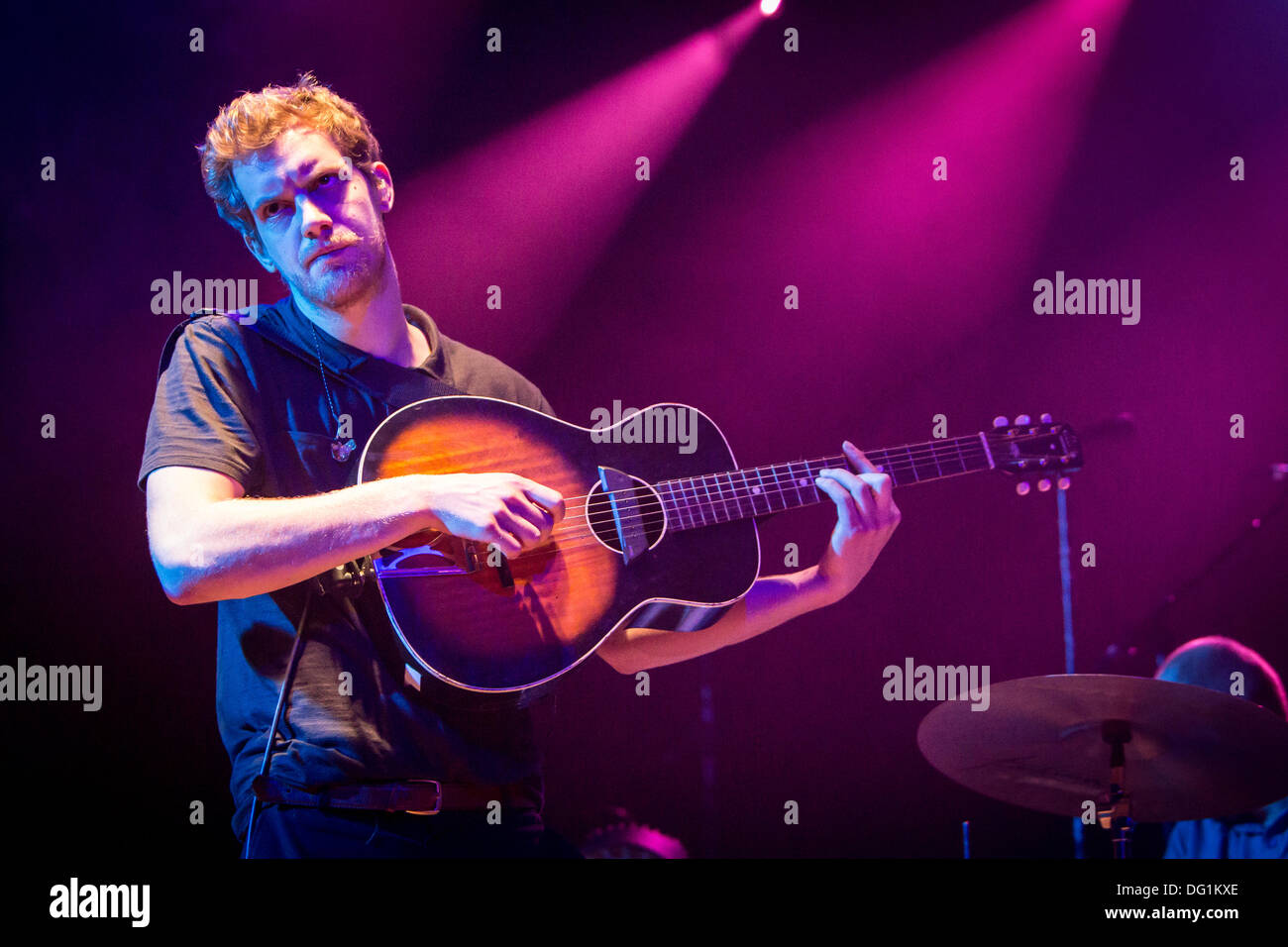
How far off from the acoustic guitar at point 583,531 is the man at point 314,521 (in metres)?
0.08

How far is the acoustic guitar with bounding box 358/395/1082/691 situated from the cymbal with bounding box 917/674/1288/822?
24.5 inches

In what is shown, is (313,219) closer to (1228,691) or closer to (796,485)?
(796,485)

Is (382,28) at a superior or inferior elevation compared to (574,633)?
superior

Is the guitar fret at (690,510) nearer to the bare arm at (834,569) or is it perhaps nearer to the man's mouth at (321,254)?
the bare arm at (834,569)

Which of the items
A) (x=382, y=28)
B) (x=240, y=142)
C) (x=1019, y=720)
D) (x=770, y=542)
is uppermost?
(x=382, y=28)

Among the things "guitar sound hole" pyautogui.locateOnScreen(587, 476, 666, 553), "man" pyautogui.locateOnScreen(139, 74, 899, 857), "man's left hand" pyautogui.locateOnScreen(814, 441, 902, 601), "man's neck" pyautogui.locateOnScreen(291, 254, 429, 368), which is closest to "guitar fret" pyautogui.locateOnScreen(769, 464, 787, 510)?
"man's left hand" pyautogui.locateOnScreen(814, 441, 902, 601)

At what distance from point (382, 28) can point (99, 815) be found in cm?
252

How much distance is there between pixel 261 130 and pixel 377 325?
0.52 meters

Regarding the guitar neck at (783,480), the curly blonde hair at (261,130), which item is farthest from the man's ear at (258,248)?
the guitar neck at (783,480)

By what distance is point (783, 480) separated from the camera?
277 cm
